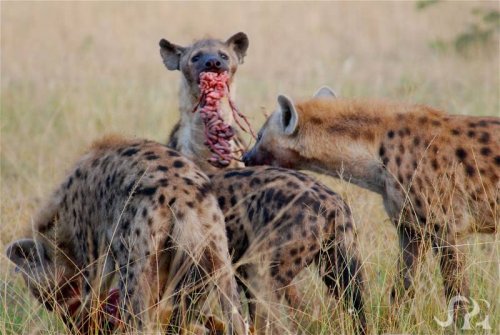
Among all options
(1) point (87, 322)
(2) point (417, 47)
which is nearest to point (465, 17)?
(2) point (417, 47)

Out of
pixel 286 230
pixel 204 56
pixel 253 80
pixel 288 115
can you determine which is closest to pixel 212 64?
pixel 204 56

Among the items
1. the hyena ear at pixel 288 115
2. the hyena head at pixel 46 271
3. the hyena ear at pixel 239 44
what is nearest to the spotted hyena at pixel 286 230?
the hyena ear at pixel 288 115

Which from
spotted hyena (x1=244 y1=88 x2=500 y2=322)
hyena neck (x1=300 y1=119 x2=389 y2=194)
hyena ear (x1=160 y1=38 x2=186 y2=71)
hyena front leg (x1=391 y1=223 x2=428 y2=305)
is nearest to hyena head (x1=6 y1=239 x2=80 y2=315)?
spotted hyena (x1=244 y1=88 x2=500 y2=322)

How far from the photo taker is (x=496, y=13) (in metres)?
13.7

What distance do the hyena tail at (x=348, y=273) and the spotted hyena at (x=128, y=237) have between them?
55 centimetres

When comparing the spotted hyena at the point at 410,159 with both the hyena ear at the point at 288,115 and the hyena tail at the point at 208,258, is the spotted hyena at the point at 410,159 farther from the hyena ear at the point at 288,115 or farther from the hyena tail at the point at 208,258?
the hyena tail at the point at 208,258

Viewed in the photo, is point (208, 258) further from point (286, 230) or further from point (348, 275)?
point (348, 275)

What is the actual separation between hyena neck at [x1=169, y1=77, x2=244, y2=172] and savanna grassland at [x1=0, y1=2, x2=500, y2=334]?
64cm

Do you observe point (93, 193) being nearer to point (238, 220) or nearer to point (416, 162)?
point (238, 220)

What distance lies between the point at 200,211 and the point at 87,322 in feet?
3.23

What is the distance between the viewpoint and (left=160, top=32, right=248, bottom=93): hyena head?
271 inches

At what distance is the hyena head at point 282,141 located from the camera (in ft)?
18.8

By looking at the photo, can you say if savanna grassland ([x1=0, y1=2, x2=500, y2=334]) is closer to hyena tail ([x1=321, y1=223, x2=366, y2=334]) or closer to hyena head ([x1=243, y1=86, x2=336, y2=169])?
hyena tail ([x1=321, y1=223, x2=366, y2=334])

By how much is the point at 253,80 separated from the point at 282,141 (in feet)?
22.7
